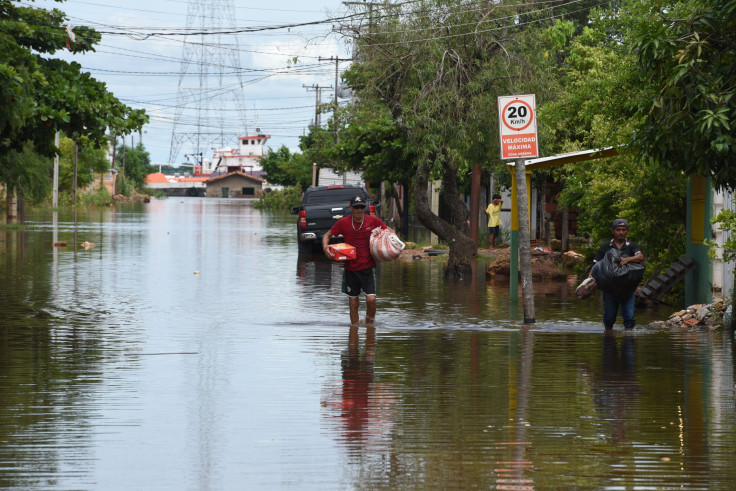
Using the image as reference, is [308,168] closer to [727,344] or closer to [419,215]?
[419,215]

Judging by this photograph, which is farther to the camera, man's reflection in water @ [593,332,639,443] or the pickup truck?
the pickup truck

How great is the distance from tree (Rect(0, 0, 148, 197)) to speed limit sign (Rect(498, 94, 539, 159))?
27.0ft

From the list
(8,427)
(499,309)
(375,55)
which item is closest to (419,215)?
(375,55)

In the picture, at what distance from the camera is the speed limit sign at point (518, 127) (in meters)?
14.1

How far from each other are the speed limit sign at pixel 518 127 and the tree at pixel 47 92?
824 centimetres

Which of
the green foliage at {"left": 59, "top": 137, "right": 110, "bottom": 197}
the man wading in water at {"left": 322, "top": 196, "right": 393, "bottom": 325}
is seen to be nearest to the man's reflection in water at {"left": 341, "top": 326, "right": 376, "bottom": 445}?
the man wading in water at {"left": 322, "top": 196, "right": 393, "bottom": 325}

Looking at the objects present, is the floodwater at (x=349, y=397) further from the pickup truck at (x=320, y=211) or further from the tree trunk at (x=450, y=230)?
the pickup truck at (x=320, y=211)

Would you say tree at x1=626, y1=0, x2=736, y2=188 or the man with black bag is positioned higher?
tree at x1=626, y1=0, x2=736, y2=188

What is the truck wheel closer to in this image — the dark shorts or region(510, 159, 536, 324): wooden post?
region(510, 159, 536, 324): wooden post

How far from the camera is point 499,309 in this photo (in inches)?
645

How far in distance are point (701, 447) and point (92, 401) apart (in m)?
4.63

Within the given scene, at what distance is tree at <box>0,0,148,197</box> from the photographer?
61.2ft

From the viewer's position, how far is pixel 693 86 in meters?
11.0

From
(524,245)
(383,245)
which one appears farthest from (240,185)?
(383,245)
